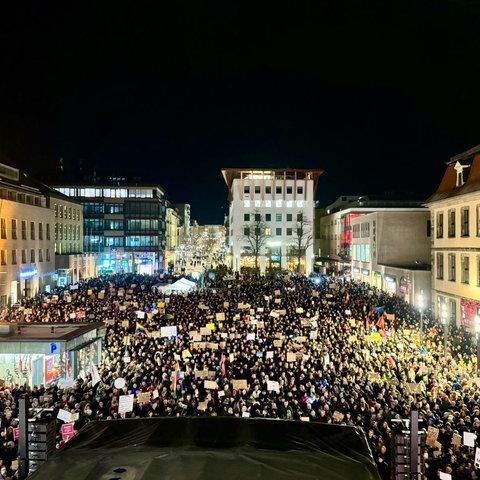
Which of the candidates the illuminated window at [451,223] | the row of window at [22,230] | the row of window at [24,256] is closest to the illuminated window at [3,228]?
the row of window at [22,230]

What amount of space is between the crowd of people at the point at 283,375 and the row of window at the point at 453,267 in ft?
13.9

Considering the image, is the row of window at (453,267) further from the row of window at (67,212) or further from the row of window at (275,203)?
the row of window at (67,212)

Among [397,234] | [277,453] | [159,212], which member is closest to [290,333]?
[277,453]

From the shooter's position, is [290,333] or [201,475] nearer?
[201,475]

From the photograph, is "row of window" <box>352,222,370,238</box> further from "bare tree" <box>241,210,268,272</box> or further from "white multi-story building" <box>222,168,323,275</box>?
"bare tree" <box>241,210,268,272</box>

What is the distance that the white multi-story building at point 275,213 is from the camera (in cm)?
7019

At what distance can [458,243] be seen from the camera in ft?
95.9

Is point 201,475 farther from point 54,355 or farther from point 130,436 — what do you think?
point 54,355

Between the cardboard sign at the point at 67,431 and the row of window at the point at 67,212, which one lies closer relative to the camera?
the cardboard sign at the point at 67,431

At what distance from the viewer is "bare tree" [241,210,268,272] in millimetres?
69438

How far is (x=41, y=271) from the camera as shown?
4766 cm

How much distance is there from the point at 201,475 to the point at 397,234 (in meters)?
46.2

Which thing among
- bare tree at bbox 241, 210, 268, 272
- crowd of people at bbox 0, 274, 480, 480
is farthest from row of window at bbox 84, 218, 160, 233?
crowd of people at bbox 0, 274, 480, 480

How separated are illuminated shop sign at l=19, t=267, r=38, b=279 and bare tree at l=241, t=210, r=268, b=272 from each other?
32.1m
